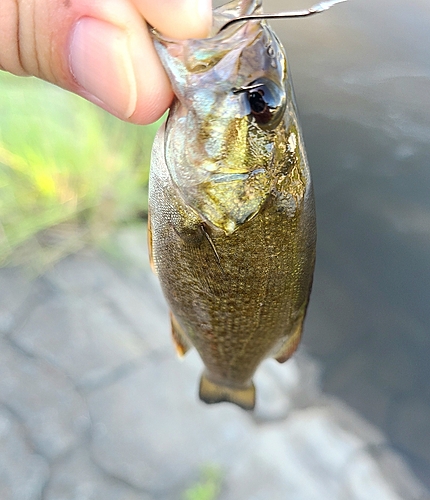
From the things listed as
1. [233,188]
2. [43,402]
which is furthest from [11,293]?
[233,188]

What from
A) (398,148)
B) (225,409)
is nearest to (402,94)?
(398,148)

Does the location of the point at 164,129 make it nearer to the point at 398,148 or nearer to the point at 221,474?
the point at 221,474

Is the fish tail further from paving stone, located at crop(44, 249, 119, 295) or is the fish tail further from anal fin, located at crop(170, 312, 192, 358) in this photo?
paving stone, located at crop(44, 249, 119, 295)

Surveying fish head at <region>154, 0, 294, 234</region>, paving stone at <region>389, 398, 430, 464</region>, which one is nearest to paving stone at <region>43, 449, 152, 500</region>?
paving stone at <region>389, 398, 430, 464</region>

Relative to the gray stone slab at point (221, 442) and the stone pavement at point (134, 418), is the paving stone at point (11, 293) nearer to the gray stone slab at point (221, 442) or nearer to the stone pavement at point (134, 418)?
the stone pavement at point (134, 418)

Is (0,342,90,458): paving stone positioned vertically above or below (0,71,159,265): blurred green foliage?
below

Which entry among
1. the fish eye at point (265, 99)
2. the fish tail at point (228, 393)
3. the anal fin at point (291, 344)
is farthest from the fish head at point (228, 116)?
the fish tail at point (228, 393)

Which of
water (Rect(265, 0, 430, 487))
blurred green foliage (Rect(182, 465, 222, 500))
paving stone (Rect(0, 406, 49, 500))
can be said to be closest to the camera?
paving stone (Rect(0, 406, 49, 500))

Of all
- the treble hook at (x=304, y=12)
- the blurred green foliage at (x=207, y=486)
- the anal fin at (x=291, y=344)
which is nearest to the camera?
the treble hook at (x=304, y=12)
